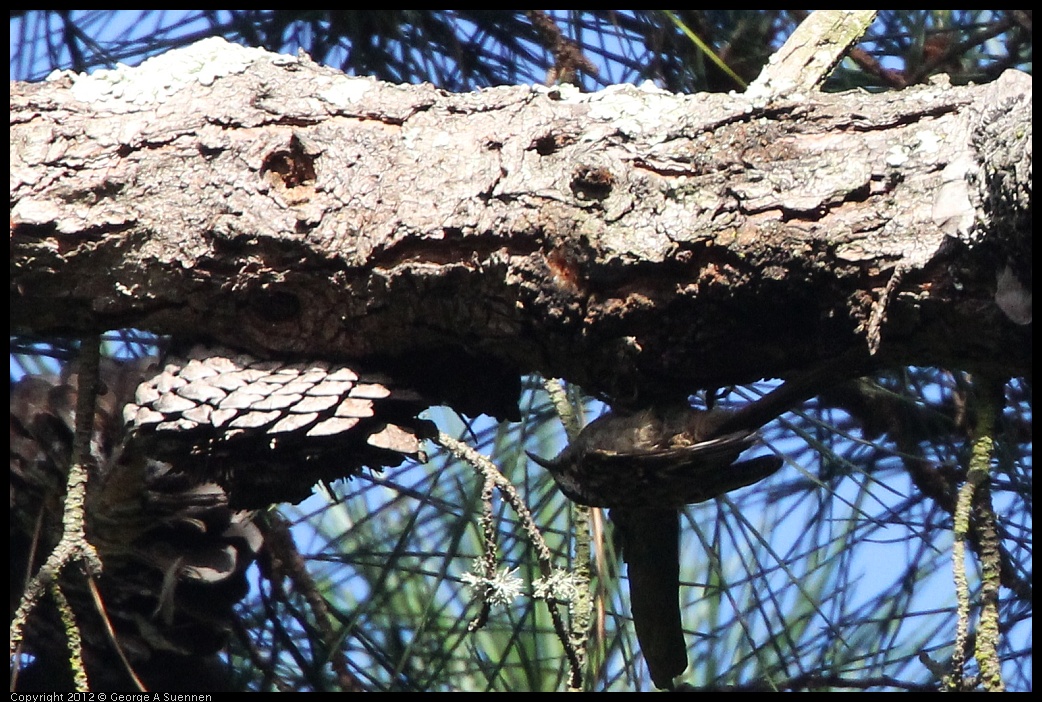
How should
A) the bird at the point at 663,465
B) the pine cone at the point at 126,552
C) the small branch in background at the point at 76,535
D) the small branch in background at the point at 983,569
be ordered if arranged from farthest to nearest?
the pine cone at the point at 126,552
the bird at the point at 663,465
the small branch in background at the point at 76,535
the small branch in background at the point at 983,569

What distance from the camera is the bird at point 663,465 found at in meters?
0.81

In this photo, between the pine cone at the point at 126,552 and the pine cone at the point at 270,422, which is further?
the pine cone at the point at 126,552

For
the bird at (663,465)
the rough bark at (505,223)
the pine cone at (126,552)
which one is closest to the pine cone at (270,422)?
the rough bark at (505,223)

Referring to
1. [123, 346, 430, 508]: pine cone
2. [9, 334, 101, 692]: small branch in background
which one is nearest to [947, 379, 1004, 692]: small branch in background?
[123, 346, 430, 508]: pine cone

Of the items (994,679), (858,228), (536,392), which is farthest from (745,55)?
(994,679)

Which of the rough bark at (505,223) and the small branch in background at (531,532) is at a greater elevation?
the rough bark at (505,223)

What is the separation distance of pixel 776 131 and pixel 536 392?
580mm

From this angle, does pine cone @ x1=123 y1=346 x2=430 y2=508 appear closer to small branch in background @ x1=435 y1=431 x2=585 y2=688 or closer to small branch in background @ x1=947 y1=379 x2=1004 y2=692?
small branch in background @ x1=435 y1=431 x2=585 y2=688

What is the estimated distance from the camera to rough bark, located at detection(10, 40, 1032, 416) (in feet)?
2.46

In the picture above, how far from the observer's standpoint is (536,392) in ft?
4.36

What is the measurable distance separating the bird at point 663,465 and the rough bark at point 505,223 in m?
0.03

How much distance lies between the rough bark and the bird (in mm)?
29

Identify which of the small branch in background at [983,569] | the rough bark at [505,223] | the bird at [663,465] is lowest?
the small branch in background at [983,569]

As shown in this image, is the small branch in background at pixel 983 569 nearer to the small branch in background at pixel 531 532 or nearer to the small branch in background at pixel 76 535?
the small branch in background at pixel 531 532
